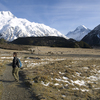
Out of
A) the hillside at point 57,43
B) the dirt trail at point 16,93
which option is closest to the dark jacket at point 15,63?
the dirt trail at point 16,93

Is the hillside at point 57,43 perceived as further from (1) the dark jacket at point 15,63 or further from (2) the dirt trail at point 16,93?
(2) the dirt trail at point 16,93

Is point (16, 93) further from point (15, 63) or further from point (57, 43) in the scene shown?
point (57, 43)

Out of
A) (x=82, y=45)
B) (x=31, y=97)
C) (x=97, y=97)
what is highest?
(x=82, y=45)

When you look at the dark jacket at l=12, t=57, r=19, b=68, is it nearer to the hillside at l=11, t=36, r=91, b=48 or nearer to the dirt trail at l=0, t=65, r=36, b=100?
the dirt trail at l=0, t=65, r=36, b=100

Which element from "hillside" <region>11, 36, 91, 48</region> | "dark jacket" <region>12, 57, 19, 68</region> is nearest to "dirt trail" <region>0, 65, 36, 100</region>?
"dark jacket" <region>12, 57, 19, 68</region>

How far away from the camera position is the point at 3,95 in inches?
269

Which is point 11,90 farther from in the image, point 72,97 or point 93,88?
point 93,88

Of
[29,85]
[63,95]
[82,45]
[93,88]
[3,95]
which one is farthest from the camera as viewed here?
[82,45]

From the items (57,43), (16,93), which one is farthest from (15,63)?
(57,43)

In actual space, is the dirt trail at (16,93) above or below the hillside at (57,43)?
below

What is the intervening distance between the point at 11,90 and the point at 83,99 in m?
5.37

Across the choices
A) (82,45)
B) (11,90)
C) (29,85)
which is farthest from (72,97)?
(82,45)

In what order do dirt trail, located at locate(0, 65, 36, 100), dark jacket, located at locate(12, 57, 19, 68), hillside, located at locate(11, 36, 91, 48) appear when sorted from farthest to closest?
1. hillside, located at locate(11, 36, 91, 48)
2. dark jacket, located at locate(12, 57, 19, 68)
3. dirt trail, located at locate(0, 65, 36, 100)

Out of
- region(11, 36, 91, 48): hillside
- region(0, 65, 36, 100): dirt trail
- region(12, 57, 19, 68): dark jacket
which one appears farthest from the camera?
region(11, 36, 91, 48): hillside
